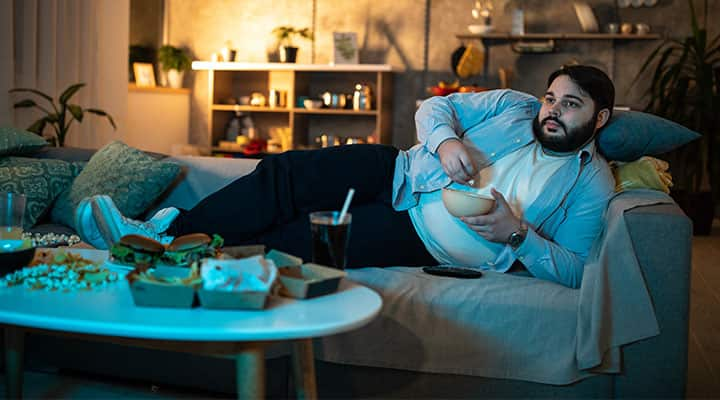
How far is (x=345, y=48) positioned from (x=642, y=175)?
4.41 metres

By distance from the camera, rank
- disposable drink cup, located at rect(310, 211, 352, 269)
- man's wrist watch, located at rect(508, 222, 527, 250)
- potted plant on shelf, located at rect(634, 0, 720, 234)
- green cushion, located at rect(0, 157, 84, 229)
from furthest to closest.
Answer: potted plant on shelf, located at rect(634, 0, 720, 234) < green cushion, located at rect(0, 157, 84, 229) < man's wrist watch, located at rect(508, 222, 527, 250) < disposable drink cup, located at rect(310, 211, 352, 269)

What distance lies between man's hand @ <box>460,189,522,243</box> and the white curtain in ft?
12.0

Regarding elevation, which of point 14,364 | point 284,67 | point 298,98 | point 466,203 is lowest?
point 14,364

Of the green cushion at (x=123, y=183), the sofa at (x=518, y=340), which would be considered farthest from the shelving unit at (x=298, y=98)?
the sofa at (x=518, y=340)

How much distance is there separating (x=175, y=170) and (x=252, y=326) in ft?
5.76

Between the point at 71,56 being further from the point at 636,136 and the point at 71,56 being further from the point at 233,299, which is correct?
the point at 233,299

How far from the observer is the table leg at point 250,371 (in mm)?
1454

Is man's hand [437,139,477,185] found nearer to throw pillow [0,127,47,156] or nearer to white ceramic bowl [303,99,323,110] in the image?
throw pillow [0,127,47,156]

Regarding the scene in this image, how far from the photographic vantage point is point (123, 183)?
2.96m

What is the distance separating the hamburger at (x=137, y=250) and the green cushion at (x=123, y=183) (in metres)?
1.22

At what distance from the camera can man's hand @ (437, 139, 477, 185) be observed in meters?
2.25

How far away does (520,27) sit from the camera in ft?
20.6

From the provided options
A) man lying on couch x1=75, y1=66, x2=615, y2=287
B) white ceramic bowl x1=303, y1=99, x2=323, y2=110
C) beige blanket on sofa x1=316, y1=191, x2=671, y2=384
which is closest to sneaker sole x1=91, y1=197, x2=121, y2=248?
man lying on couch x1=75, y1=66, x2=615, y2=287

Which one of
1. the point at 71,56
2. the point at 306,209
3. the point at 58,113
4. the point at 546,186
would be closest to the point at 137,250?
the point at 306,209
